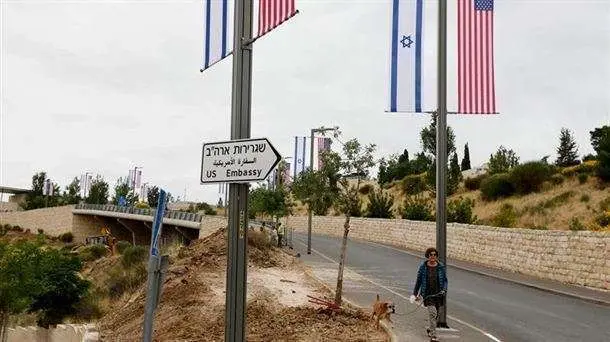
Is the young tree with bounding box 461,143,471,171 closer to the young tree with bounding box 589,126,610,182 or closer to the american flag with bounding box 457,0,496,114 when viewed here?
the young tree with bounding box 589,126,610,182

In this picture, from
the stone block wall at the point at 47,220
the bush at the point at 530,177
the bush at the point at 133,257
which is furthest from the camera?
the stone block wall at the point at 47,220

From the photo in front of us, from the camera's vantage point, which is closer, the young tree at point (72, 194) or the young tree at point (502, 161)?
the young tree at point (502, 161)

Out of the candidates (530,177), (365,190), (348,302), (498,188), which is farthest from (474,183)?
(348,302)

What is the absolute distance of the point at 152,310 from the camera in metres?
5.07

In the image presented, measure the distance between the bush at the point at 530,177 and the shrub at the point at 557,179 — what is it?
1.41ft

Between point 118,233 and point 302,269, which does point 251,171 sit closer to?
point 302,269

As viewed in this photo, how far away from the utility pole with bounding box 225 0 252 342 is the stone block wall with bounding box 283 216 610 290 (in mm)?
17437

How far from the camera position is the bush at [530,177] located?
52.5 m

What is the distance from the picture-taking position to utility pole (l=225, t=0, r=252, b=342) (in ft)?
19.0

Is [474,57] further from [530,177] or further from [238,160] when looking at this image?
[530,177]

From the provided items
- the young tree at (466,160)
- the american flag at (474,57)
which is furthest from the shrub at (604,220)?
the young tree at (466,160)

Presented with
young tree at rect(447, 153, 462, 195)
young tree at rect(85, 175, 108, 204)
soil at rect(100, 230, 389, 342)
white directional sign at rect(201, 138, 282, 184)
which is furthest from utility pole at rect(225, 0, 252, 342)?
young tree at rect(85, 175, 108, 204)

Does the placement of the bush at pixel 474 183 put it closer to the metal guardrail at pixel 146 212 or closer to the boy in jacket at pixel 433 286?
the metal guardrail at pixel 146 212

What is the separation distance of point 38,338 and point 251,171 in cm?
2350
